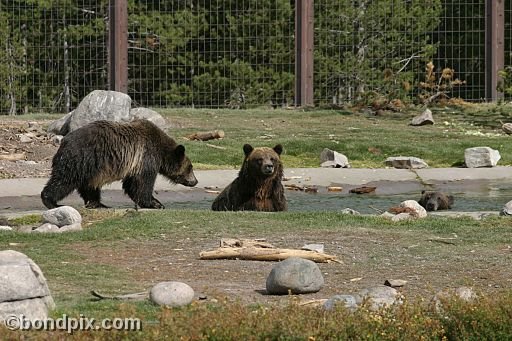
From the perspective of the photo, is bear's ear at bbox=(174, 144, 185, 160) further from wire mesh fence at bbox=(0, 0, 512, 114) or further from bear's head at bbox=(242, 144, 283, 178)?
A: wire mesh fence at bbox=(0, 0, 512, 114)

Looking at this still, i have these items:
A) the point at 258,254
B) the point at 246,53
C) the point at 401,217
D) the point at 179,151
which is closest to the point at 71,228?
the point at 258,254

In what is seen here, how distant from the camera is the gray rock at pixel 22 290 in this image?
6.80m

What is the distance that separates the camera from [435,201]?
13.6 m

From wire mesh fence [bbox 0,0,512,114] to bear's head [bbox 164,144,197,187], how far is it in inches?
397

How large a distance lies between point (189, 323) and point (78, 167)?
719 cm

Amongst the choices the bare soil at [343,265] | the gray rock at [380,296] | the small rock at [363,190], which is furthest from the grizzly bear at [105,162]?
the gray rock at [380,296]

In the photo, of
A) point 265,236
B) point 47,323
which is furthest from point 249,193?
point 47,323

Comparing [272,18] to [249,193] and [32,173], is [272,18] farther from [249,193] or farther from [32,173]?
[249,193]

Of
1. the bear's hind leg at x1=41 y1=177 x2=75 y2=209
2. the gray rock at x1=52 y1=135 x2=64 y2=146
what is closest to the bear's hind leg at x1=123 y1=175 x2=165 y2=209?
the bear's hind leg at x1=41 y1=177 x2=75 y2=209

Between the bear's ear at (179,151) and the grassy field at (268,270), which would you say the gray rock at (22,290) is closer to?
the grassy field at (268,270)

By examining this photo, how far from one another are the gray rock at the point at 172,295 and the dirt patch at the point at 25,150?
A: 8970 mm

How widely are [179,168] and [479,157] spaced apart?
16.6ft

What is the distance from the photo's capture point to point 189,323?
628cm

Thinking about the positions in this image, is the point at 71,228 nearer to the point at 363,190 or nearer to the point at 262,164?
the point at 262,164
